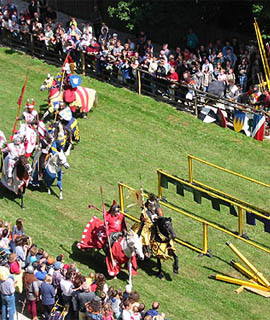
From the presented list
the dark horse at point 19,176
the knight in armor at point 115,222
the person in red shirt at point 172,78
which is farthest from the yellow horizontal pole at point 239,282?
the person in red shirt at point 172,78

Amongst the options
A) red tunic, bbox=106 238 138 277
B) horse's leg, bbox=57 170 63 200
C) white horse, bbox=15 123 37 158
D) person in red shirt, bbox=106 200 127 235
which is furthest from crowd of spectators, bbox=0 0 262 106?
red tunic, bbox=106 238 138 277

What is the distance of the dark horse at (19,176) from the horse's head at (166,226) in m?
4.33

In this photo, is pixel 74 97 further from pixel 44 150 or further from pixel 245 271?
pixel 245 271

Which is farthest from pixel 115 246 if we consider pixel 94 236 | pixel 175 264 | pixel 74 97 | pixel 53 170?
pixel 74 97

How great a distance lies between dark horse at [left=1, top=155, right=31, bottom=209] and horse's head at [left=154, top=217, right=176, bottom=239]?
433 centimetres

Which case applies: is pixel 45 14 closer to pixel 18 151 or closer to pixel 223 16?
pixel 223 16

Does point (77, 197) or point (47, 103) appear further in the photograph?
point (47, 103)

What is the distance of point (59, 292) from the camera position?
15250 mm

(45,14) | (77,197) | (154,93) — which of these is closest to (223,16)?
(154,93)

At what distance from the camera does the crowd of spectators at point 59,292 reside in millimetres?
14125

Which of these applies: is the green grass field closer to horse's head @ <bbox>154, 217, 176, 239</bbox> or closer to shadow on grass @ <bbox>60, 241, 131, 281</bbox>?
shadow on grass @ <bbox>60, 241, 131, 281</bbox>

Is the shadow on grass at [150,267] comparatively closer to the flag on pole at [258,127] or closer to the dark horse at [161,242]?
the dark horse at [161,242]

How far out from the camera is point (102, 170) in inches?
875

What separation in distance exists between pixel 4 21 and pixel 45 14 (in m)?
1.85
